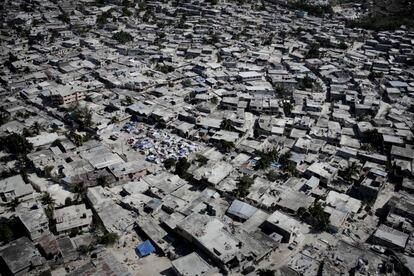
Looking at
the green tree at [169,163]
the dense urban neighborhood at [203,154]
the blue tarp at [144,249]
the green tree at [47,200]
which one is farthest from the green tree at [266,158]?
the green tree at [47,200]

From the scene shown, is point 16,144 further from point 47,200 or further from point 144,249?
point 144,249

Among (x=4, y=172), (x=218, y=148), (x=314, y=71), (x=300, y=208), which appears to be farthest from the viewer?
(x=314, y=71)

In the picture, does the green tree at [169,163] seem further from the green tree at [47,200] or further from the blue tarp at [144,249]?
the green tree at [47,200]

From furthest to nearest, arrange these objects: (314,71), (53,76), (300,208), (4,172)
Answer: (314,71), (53,76), (4,172), (300,208)

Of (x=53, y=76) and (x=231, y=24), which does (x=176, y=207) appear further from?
(x=231, y=24)

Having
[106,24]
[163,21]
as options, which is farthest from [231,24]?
[106,24]

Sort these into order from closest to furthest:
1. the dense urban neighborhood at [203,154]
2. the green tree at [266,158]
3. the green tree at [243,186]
Answer: the dense urban neighborhood at [203,154], the green tree at [243,186], the green tree at [266,158]

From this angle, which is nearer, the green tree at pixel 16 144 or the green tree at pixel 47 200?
the green tree at pixel 47 200
